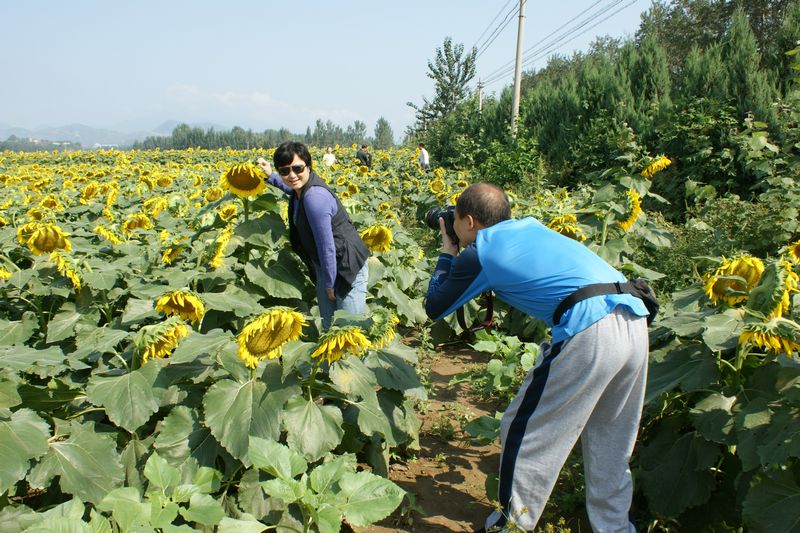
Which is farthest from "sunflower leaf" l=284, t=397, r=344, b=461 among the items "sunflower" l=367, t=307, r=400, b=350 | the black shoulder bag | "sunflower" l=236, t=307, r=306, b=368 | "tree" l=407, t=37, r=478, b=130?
"tree" l=407, t=37, r=478, b=130

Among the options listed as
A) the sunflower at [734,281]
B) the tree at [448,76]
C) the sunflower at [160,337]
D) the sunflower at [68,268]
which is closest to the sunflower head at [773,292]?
the sunflower at [734,281]

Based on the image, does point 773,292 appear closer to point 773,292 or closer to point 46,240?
point 773,292

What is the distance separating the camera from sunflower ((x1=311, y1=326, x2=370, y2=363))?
5.73ft

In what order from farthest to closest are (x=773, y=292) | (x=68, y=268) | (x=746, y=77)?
(x=746, y=77)
(x=68, y=268)
(x=773, y=292)

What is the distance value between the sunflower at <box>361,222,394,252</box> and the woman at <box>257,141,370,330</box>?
34 cm

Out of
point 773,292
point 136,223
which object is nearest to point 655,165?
point 773,292

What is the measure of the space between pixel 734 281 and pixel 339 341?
1.53 meters

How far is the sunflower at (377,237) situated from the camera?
3.54m

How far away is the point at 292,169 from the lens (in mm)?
2934

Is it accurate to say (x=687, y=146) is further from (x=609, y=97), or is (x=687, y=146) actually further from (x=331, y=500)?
(x=331, y=500)

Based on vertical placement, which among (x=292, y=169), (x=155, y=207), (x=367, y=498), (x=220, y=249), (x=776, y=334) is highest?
(x=292, y=169)

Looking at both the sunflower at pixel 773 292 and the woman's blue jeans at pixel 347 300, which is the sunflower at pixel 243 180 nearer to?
the woman's blue jeans at pixel 347 300

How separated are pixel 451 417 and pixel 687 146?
26.1 ft

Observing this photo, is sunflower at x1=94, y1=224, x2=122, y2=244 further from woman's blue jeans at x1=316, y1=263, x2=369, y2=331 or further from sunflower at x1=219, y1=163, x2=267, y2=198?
woman's blue jeans at x1=316, y1=263, x2=369, y2=331
